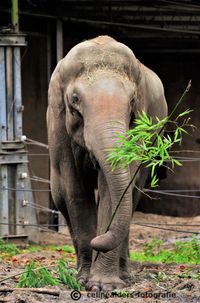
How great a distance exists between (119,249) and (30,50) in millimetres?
8968

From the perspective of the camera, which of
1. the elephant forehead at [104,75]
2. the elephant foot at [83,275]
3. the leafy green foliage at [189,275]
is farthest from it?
the leafy green foliage at [189,275]

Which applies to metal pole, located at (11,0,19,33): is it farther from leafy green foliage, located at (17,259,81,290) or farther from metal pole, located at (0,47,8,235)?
leafy green foliage, located at (17,259,81,290)

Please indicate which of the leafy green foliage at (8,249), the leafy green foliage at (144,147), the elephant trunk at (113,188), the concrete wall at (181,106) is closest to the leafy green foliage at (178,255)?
the leafy green foliage at (8,249)

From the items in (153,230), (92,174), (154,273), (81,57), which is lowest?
(153,230)

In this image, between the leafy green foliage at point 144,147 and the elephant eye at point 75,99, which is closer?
the leafy green foliage at point 144,147

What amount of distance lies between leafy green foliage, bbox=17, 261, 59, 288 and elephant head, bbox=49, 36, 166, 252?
0.89m

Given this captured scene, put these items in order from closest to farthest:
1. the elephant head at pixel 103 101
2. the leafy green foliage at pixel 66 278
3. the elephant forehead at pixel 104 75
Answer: the elephant head at pixel 103 101 < the elephant forehead at pixel 104 75 < the leafy green foliage at pixel 66 278

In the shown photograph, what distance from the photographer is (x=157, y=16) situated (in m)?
18.1

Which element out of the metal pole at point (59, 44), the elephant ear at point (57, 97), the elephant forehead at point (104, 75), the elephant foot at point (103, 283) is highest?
the elephant forehead at point (104, 75)

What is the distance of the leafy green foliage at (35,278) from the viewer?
8.91 meters

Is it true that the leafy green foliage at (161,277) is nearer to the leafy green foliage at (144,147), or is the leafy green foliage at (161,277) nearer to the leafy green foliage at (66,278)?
the leafy green foliage at (66,278)

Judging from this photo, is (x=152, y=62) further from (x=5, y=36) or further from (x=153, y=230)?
(x=5, y=36)

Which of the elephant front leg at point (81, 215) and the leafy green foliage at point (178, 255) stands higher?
the elephant front leg at point (81, 215)

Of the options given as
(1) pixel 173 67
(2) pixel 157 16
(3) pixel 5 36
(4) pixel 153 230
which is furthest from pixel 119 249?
(1) pixel 173 67
